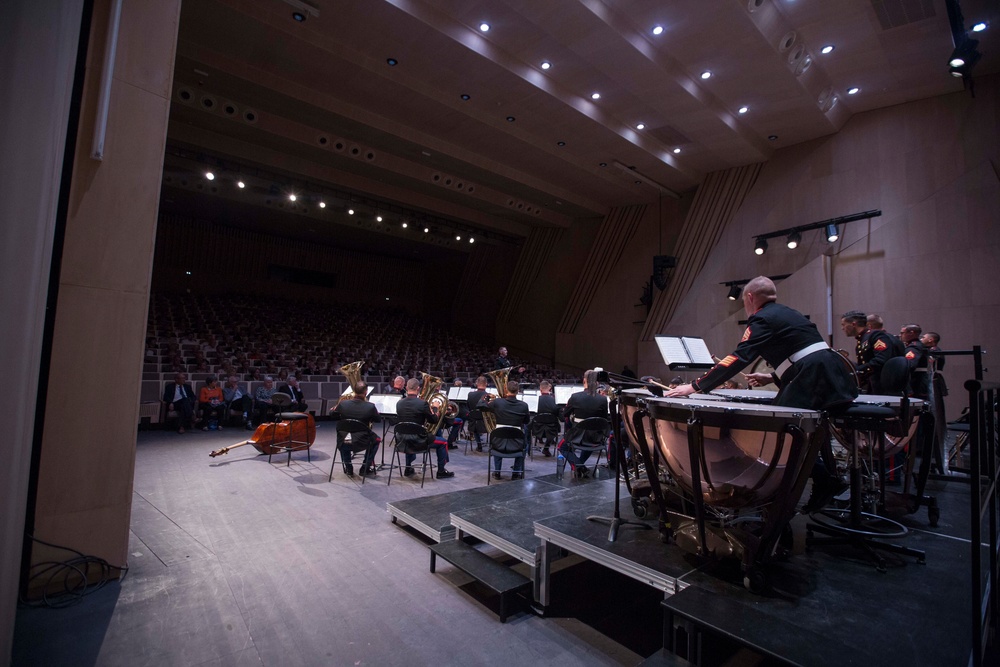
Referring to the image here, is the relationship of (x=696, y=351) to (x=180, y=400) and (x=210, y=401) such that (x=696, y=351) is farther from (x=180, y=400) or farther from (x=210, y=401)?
(x=180, y=400)

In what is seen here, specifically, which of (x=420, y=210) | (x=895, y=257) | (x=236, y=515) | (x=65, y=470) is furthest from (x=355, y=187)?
(x=895, y=257)

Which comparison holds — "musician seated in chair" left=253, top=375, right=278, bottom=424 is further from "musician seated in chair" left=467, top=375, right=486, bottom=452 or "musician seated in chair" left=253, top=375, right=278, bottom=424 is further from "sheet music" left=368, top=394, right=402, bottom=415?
"musician seated in chair" left=467, top=375, right=486, bottom=452

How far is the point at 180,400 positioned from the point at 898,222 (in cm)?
1376

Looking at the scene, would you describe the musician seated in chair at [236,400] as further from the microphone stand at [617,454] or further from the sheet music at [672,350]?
the microphone stand at [617,454]

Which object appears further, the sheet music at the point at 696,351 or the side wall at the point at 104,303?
the sheet music at the point at 696,351

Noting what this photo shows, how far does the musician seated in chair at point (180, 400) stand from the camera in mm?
8289

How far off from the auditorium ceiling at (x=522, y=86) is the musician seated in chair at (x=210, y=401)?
17.9ft

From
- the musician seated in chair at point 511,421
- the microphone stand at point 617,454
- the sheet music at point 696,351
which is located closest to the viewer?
the microphone stand at point 617,454

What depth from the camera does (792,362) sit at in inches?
98.3

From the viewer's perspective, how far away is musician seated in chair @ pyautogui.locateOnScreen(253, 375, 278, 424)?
902cm

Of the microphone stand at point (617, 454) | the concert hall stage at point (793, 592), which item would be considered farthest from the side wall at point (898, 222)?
the microphone stand at point (617, 454)

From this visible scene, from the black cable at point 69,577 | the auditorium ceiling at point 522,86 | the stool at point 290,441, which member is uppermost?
the auditorium ceiling at point 522,86

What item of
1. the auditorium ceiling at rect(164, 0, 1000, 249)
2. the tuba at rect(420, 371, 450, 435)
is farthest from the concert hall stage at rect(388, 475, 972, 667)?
the auditorium ceiling at rect(164, 0, 1000, 249)

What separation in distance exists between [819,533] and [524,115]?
9480 mm
